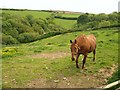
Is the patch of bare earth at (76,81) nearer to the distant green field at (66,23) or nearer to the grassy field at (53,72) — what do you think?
the grassy field at (53,72)

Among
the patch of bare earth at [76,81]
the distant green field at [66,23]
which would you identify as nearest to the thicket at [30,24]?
the distant green field at [66,23]

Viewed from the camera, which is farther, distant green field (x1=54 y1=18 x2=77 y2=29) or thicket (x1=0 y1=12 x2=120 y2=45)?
distant green field (x1=54 y1=18 x2=77 y2=29)

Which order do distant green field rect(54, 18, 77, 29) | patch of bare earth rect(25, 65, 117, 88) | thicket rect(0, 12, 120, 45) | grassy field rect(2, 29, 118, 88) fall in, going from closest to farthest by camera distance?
patch of bare earth rect(25, 65, 117, 88) < grassy field rect(2, 29, 118, 88) < thicket rect(0, 12, 120, 45) < distant green field rect(54, 18, 77, 29)

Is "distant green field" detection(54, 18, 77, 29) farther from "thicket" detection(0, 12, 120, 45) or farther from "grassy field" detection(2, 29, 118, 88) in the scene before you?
"grassy field" detection(2, 29, 118, 88)

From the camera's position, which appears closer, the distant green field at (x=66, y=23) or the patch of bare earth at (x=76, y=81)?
the patch of bare earth at (x=76, y=81)

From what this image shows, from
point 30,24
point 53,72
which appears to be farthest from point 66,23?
point 53,72

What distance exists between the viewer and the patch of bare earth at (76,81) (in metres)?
10.8

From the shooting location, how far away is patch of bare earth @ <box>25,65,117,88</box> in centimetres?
1076

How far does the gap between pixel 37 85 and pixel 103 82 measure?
9.33ft

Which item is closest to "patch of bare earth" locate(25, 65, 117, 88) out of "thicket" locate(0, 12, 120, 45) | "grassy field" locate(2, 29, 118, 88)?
"grassy field" locate(2, 29, 118, 88)

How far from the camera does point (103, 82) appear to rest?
1150 cm

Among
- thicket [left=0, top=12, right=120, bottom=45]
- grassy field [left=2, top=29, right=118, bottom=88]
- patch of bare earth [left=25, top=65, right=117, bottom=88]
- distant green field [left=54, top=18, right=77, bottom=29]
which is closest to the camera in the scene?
patch of bare earth [left=25, top=65, right=117, bottom=88]

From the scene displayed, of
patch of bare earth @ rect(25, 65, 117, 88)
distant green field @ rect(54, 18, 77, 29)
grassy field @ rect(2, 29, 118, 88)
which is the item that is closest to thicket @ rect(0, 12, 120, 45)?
distant green field @ rect(54, 18, 77, 29)

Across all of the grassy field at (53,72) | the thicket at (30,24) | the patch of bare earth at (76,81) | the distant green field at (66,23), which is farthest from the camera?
the distant green field at (66,23)
